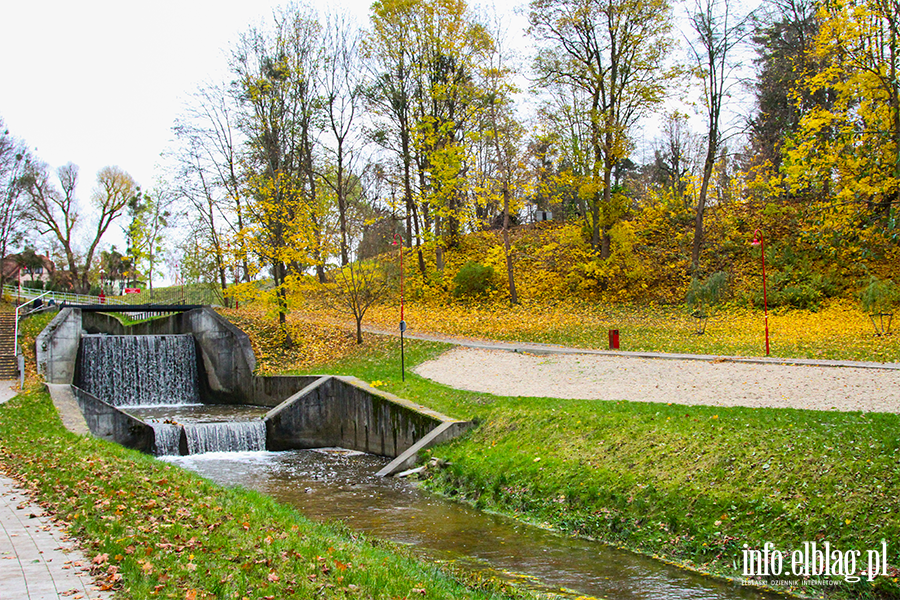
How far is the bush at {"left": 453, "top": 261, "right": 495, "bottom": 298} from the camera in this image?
103ft

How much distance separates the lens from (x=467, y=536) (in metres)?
9.39

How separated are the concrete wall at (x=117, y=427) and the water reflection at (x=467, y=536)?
109 inches

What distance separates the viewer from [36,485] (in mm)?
8555

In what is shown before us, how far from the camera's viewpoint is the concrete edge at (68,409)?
14.6 metres

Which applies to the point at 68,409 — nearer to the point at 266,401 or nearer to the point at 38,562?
the point at 266,401

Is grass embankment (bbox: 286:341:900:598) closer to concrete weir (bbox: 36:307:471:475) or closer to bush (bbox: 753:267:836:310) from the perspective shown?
concrete weir (bbox: 36:307:471:475)

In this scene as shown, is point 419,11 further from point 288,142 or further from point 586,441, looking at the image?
point 586,441

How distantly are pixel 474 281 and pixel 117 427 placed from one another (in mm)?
17664

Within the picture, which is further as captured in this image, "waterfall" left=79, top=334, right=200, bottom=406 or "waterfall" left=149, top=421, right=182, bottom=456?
"waterfall" left=79, top=334, right=200, bottom=406

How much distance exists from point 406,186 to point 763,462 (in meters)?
27.3

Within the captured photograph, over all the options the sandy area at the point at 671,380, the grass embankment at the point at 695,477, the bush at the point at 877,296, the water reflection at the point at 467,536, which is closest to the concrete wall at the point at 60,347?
the water reflection at the point at 467,536

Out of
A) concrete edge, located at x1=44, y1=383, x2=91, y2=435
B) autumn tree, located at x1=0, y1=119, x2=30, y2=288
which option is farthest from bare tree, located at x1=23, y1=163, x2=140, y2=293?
concrete edge, located at x1=44, y1=383, x2=91, y2=435

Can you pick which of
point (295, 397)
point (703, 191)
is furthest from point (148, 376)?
point (703, 191)

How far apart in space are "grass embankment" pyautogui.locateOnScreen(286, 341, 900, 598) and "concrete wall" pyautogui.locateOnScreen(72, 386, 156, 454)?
A: 28.7 ft
